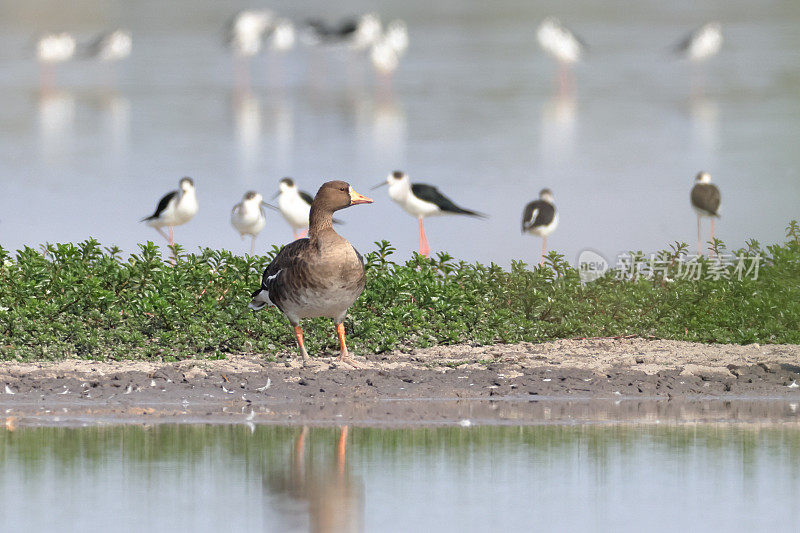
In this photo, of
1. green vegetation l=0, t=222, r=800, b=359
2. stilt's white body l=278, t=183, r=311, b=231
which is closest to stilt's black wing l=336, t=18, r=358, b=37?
stilt's white body l=278, t=183, r=311, b=231

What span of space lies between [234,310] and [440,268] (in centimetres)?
265

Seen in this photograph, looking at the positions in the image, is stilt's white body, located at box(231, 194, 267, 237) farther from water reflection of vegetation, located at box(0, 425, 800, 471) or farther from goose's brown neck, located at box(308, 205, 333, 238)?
water reflection of vegetation, located at box(0, 425, 800, 471)

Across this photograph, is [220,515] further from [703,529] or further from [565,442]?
[565,442]

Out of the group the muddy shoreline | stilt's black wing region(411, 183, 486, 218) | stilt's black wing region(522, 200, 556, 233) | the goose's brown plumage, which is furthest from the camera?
stilt's black wing region(522, 200, 556, 233)

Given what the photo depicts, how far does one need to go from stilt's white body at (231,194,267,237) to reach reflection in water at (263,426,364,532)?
45.8ft

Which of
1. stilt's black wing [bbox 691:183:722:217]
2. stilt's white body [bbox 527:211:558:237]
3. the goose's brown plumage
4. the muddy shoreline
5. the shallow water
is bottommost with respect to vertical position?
the shallow water

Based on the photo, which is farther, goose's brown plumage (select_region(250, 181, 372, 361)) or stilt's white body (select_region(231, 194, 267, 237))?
stilt's white body (select_region(231, 194, 267, 237))

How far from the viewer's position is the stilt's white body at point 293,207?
21281 millimetres

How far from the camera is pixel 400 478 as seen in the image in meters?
6.34

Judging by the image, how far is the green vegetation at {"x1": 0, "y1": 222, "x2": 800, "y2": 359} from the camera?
11938 millimetres

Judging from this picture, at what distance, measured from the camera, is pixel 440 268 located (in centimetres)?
1323

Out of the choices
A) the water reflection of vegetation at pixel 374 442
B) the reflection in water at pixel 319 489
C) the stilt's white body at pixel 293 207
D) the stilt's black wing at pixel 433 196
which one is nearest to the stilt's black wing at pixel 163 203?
the stilt's white body at pixel 293 207

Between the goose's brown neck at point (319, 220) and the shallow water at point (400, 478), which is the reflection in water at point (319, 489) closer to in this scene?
the shallow water at point (400, 478)

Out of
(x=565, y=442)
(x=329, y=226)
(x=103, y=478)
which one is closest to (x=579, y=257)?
(x=329, y=226)
